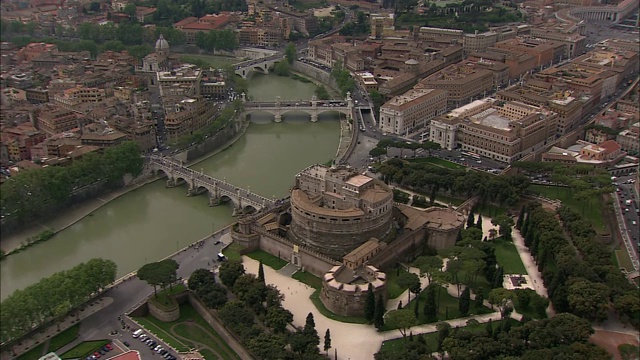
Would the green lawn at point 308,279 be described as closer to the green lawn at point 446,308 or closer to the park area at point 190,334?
the green lawn at point 446,308

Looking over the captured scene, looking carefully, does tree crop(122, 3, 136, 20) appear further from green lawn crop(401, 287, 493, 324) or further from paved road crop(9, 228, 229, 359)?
green lawn crop(401, 287, 493, 324)

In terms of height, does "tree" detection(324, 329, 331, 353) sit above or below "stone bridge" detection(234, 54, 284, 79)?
below

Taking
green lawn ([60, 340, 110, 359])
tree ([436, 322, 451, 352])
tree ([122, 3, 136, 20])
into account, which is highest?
Result: tree ([122, 3, 136, 20])

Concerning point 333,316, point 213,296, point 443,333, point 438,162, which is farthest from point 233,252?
point 438,162

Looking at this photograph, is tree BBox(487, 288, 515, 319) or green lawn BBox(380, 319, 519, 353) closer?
green lawn BBox(380, 319, 519, 353)

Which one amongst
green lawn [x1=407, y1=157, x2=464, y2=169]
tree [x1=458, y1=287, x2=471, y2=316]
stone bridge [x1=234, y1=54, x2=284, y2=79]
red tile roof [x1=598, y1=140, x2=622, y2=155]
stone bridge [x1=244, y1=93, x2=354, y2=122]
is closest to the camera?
tree [x1=458, y1=287, x2=471, y2=316]

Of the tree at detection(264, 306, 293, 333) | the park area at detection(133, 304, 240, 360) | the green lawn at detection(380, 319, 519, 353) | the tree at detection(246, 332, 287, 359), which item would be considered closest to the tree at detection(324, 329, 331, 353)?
the tree at detection(246, 332, 287, 359)

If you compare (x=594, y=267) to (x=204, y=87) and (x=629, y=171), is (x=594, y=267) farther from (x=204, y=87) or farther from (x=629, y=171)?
(x=204, y=87)

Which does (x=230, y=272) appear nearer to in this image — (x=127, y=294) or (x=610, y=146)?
(x=127, y=294)
